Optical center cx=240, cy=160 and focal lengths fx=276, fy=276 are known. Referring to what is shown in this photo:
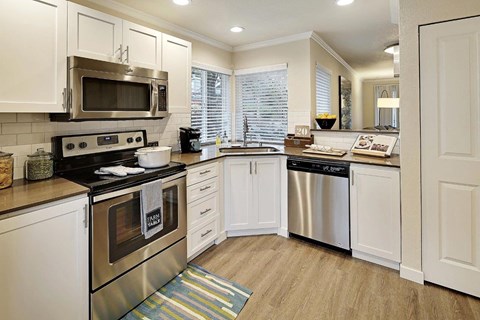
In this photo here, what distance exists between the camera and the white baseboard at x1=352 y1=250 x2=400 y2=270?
94.4 inches

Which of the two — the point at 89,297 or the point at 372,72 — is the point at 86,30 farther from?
the point at 372,72

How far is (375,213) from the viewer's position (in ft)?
7.92

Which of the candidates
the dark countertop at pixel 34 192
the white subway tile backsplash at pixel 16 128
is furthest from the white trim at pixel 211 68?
the dark countertop at pixel 34 192

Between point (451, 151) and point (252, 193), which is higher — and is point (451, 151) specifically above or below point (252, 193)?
above

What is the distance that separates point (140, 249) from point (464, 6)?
280 centimetres

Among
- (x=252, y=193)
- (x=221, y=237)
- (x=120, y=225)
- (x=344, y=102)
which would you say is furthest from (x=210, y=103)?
(x=344, y=102)

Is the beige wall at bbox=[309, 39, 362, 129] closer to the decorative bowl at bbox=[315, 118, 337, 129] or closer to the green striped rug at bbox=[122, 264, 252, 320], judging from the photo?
the decorative bowl at bbox=[315, 118, 337, 129]

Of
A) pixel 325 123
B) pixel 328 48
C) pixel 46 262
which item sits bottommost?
pixel 46 262

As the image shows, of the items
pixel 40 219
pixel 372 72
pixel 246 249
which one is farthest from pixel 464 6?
pixel 372 72

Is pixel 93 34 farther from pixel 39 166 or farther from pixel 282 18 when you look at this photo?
pixel 282 18

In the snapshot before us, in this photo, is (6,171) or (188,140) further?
(188,140)

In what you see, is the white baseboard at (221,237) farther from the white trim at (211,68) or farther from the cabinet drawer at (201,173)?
the white trim at (211,68)

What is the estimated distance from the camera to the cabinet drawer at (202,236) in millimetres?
2512

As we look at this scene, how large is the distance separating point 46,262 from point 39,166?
2.32 feet
